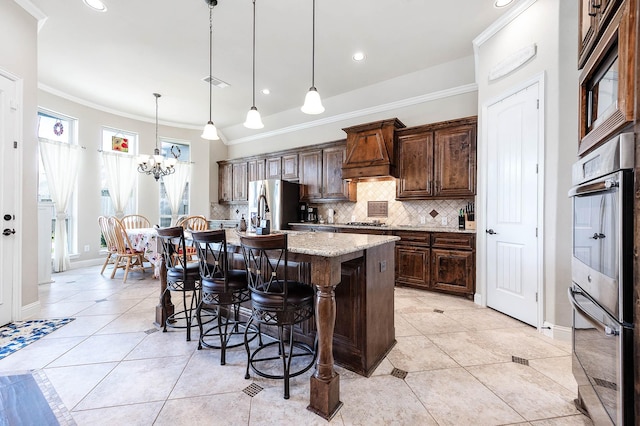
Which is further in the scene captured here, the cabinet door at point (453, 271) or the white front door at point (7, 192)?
the cabinet door at point (453, 271)

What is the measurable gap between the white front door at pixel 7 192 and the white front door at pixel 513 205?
531 centimetres

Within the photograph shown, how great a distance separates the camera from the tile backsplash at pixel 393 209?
429 cm

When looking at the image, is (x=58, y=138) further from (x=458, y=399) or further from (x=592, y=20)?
(x=592, y=20)

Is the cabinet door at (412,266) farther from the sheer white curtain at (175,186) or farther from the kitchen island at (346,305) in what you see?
the sheer white curtain at (175,186)

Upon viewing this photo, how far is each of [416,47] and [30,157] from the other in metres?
4.87

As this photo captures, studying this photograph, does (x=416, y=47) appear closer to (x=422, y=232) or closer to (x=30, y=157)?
(x=422, y=232)

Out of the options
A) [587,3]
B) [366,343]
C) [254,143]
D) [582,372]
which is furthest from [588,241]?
[254,143]

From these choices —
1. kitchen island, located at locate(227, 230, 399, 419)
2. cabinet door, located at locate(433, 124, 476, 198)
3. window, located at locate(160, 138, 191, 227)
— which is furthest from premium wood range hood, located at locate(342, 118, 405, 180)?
window, located at locate(160, 138, 191, 227)

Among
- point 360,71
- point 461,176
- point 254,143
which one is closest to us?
point 461,176

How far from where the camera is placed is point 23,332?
8.53ft

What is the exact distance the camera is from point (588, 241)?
4.32ft

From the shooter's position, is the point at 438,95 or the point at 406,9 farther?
the point at 438,95

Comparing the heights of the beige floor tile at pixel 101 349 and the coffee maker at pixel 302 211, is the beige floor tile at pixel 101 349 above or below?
below

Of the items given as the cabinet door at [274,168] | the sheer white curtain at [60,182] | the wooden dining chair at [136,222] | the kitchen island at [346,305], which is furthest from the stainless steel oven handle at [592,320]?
the sheer white curtain at [60,182]
